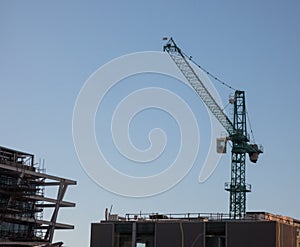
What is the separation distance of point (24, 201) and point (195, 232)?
52584 millimetres

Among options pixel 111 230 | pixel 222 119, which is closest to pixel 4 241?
pixel 111 230

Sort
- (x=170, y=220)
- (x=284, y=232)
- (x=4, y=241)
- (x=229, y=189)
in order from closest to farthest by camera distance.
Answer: (x=284, y=232) < (x=170, y=220) < (x=4, y=241) < (x=229, y=189)

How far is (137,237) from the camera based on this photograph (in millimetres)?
96812

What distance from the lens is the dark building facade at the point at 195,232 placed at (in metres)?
88.1

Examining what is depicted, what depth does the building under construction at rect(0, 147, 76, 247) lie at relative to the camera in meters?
129

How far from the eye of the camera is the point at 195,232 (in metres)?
92.1

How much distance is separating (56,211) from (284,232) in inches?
2543

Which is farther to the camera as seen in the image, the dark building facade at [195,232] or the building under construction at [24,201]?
the building under construction at [24,201]

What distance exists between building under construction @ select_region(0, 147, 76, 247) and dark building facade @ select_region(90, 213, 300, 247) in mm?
30241

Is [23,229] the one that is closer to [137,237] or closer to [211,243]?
[137,237]

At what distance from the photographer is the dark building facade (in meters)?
88.1

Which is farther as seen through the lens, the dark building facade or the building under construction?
the building under construction

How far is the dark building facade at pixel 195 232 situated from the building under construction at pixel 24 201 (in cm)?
3024

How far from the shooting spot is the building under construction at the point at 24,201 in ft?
423
